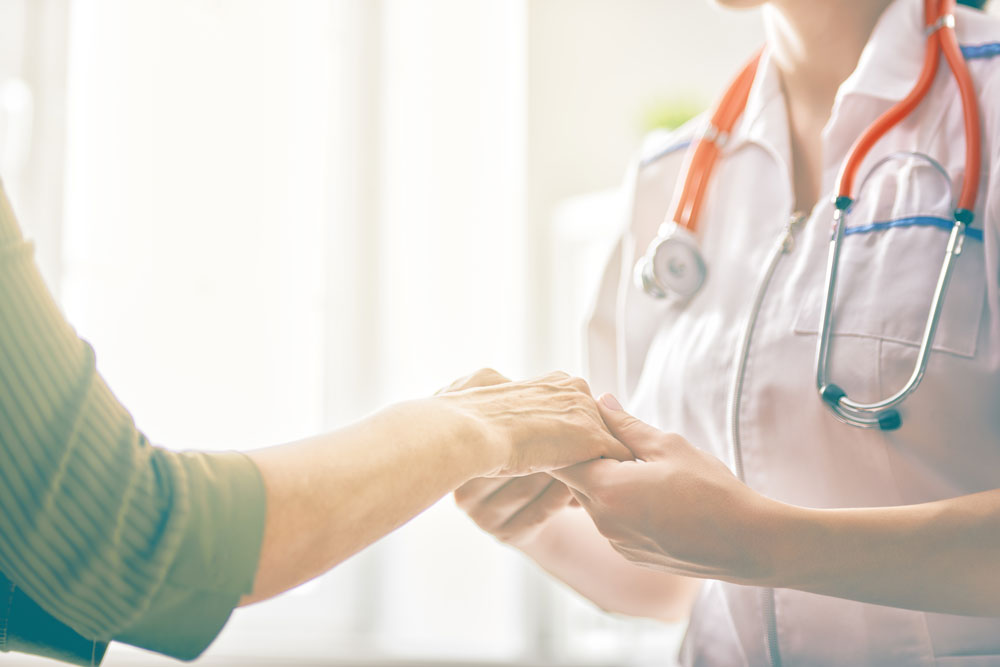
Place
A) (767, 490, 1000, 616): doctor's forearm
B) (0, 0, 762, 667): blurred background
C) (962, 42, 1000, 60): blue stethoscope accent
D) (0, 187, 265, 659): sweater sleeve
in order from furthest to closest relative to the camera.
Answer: (0, 0, 762, 667): blurred background → (962, 42, 1000, 60): blue stethoscope accent → (767, 490, 1000, 616): doctor's forearm → (0, 187, 265, 659): sweater sleeve

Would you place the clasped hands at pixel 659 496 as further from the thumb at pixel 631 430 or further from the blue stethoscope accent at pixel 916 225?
the blue stethoscope accent at pixel 916 225

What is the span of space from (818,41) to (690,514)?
1.84ft

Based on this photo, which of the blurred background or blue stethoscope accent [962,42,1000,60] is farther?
the blurred background

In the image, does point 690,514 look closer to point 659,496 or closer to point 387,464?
point 659,496

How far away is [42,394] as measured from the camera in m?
0.53

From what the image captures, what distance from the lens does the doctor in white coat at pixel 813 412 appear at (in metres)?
0.73

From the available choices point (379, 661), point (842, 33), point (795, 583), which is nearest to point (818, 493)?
point (795, 583)

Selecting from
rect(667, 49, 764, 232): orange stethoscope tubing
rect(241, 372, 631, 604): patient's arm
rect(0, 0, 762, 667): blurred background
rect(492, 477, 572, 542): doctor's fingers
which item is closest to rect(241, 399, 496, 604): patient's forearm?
rect(241, 372, 631, 604): patient's arm

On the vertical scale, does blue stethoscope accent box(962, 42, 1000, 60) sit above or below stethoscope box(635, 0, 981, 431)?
above

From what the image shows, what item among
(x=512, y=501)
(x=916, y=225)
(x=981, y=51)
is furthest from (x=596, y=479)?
(x=981, y=51)

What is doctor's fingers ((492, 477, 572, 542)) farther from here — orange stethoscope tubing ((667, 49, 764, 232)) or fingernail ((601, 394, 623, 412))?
orange stethoscope tubing ((667, 49, 764, 232))

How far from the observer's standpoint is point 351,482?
617mm

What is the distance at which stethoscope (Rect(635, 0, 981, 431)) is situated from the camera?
0.77 metres

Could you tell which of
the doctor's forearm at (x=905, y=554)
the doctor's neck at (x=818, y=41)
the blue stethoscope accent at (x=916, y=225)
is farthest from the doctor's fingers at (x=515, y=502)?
the doctor's neck at (x=818, y=41)
